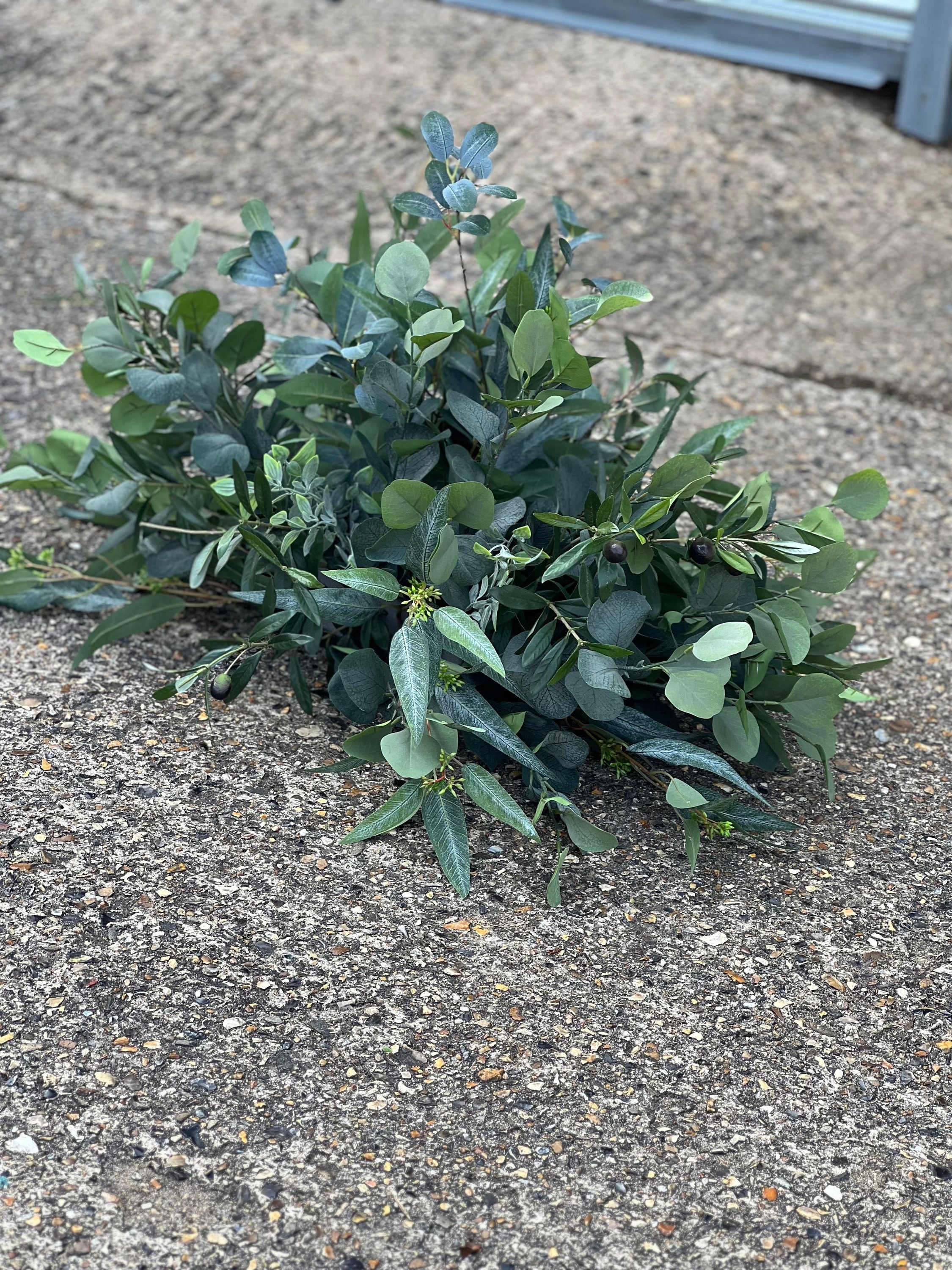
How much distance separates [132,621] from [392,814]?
599mm

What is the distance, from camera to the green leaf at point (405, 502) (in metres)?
1.58

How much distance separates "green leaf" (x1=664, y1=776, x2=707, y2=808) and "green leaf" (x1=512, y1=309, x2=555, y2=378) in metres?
0.58

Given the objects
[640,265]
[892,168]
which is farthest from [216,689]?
[892,168]

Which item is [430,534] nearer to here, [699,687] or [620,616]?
[620,616]

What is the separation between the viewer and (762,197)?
3.84m

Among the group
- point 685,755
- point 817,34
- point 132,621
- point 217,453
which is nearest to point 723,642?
point 685,755

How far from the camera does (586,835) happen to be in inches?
65.5

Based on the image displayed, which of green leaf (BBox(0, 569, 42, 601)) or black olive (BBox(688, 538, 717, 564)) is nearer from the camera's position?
black olive (BBox(688, 538, 717, 564))

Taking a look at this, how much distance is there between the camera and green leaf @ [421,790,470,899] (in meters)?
1.62

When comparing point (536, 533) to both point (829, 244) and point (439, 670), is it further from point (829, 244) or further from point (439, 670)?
point (829, 244)

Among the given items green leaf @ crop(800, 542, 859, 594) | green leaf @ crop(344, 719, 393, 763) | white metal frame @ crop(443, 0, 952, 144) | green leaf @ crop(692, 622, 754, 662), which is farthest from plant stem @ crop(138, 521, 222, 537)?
white metal frame @ crop(443, 0, 952, 144)

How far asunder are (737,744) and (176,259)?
4.07 ft

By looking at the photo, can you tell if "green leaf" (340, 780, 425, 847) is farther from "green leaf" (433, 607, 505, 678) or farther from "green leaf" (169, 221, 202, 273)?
"green leaf" (169, 221, 202, 273)

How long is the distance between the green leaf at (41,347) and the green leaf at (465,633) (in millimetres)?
751
